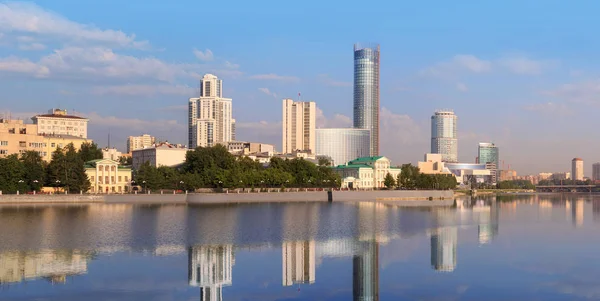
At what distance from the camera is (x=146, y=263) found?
92.0ft

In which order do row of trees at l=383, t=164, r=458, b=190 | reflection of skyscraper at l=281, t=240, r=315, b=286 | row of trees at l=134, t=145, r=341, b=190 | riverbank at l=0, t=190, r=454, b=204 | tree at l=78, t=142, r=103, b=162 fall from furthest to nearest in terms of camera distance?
row of trees at l=383, t=164, r=458, b=190
tree at l=78, t=142, r=103, b=162
row of trees at l=134, t=145, r=341, b=190
riverbank at l=0, t=190, r=454, b=204
reflection of skyscraper at l=281, t=240, r=315, b=286

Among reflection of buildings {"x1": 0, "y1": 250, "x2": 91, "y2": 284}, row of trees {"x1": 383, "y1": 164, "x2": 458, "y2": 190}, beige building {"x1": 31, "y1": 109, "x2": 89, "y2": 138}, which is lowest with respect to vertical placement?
reflection of buildings {"x1": 0, "y1": 250, "x2": 91, "y2": 284}

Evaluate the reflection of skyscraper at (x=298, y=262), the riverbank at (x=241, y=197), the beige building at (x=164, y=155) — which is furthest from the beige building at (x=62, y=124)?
the reflection of skyscraper at (x=298, y=262)

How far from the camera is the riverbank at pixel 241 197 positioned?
76188 mm

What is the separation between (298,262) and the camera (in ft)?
94.7

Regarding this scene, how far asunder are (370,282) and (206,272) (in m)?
6.52

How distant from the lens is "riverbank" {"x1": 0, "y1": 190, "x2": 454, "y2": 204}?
3000 inches

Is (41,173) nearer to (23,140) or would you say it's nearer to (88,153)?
(23,140)

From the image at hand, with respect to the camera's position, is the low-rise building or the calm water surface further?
the low-rise building

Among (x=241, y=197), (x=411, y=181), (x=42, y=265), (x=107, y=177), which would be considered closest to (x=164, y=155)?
(x=107, y=177)

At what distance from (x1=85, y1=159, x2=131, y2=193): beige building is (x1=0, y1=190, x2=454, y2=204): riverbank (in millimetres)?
12359

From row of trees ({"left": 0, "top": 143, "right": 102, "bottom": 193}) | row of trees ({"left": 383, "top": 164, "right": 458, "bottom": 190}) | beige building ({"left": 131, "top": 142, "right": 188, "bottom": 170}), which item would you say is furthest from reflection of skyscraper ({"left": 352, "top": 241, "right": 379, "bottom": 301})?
beige building ({"left": 131, "top": 142, "right": 188, "bottom": 170})

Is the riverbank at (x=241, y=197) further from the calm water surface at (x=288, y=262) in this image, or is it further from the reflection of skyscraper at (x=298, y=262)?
the reflection of skyscraper at (x=298, y=262)

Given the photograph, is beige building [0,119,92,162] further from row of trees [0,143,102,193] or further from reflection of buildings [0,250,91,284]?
reflection of buildings [0,250,91,284]
